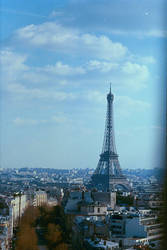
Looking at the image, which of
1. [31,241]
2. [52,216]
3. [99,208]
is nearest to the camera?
[31,241]

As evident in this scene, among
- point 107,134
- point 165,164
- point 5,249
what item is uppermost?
point 107,134

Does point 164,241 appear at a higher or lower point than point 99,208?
higher

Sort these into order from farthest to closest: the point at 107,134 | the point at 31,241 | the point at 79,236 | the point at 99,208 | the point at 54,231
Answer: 1. the point at 107,134
2. the point at 99,208
3. the point at 54,231
4. the point at 79,236
5. the point at 31,241

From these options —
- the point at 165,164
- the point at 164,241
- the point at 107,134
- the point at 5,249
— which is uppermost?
the point at 107,134

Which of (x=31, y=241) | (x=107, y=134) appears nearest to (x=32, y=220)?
(x=31, y=241)

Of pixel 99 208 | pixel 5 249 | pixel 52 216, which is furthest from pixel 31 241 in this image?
pixel 99 208

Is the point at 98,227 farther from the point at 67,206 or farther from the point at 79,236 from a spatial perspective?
the point at 67,206

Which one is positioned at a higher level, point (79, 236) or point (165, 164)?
point (165, 164)

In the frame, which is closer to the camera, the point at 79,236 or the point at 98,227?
the point at 79,236

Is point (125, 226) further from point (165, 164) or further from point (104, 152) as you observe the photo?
point (104, 152)
